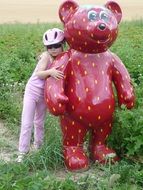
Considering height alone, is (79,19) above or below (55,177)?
above

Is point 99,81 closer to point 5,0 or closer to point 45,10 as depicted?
point 45,10

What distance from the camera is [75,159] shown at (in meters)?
5.23

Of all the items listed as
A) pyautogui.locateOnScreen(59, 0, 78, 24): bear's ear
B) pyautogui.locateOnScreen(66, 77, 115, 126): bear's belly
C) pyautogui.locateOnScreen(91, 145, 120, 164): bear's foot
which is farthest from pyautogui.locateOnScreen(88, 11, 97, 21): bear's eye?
pyautogui.locateOnScreen(91, 145, 120, 164): bear's foot

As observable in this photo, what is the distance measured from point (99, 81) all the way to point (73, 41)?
386mm

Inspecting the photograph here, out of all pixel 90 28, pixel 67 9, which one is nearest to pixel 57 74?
pixel 90 28

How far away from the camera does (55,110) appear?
5.02m

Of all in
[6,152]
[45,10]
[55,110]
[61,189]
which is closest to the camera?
[61,189]

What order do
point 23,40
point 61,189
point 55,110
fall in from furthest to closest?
point 23,40 → point 55,110 → point 61,189

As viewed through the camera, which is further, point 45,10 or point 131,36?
point 45,10

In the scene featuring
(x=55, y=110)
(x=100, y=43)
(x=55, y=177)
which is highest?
(x=100, y=43)

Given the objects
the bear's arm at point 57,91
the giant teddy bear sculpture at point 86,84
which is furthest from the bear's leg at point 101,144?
the bear's arm at point 57,91

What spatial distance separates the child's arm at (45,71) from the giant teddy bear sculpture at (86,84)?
1.9 inches

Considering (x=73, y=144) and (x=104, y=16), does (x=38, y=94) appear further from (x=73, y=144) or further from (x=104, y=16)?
(x=104, y=16)

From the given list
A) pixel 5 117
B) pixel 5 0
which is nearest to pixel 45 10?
pixel 5 0
